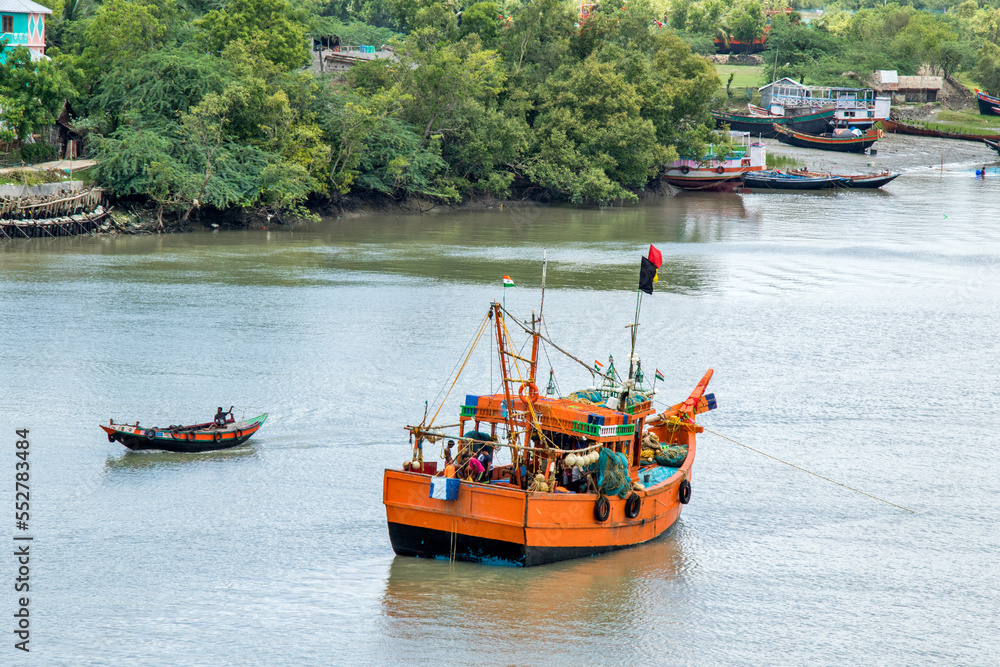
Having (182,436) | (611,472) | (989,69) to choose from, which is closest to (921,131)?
(989,69)

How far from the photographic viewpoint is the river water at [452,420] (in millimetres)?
16938

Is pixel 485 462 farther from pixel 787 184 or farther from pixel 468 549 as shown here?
pixel 787 184

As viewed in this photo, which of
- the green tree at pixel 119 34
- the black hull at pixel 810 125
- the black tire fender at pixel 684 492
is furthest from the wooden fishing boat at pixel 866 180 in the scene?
the black tire fender at pixel 684 492

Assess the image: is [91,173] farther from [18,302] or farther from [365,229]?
[18,302]

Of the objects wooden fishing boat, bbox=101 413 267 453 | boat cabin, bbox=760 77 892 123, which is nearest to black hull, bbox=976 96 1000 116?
boat cabin, bbox=760 77 892 123

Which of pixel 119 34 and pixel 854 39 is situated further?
pixel 854 39

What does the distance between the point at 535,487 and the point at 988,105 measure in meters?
97.8

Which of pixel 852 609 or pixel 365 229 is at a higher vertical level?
pixel 365 229

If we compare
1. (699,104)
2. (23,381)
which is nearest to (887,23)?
(699,104)

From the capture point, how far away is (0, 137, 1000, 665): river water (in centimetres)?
1694

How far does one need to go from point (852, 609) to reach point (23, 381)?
2038cm

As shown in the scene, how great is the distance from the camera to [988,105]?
10206 centimetres

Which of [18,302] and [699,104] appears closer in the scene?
[18,302]

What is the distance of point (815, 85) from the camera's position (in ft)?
324
